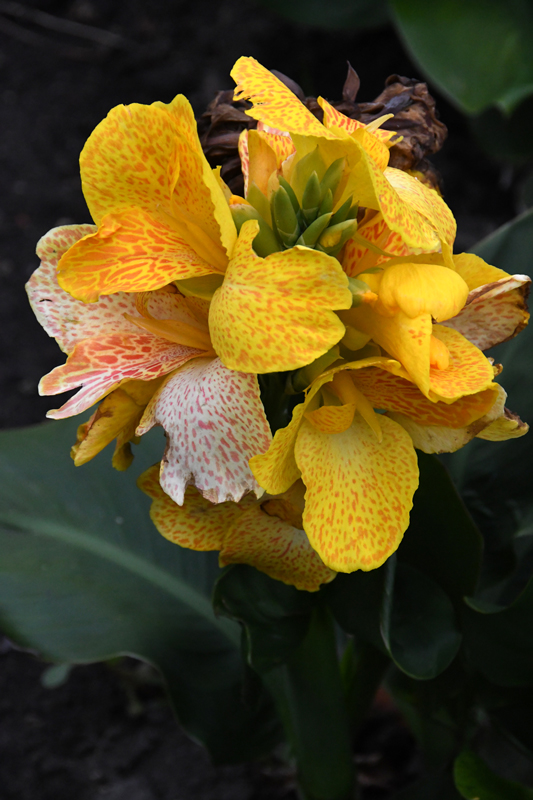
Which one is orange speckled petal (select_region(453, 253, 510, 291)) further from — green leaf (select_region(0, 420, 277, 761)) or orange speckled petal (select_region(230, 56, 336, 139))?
green leaf (select_region(0, 420, 277, 761))

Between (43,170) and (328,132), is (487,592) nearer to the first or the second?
(328,132)

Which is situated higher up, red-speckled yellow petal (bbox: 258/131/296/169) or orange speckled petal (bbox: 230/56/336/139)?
orange speckled petal (bbox: 230/56/336/139)

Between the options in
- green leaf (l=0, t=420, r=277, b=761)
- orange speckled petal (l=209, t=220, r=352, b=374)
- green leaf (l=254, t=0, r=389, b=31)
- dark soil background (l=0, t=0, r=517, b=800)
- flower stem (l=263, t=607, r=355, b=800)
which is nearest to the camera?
orange speckled petal (l=209, t=220, r=352, b=374)

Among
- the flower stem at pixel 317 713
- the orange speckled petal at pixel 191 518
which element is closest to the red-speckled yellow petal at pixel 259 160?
the orange speckled petal at pixel 191 518

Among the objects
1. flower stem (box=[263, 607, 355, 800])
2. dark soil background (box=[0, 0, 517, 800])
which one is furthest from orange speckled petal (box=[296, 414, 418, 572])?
dark soil background (box=[0, 0, 517, 800])

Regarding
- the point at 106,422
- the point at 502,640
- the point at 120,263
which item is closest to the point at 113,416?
the point at 106,422

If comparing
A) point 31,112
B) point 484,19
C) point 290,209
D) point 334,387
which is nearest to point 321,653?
point 334,387

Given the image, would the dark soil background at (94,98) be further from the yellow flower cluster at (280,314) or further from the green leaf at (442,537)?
the yellow flower cluster at (280,314)
